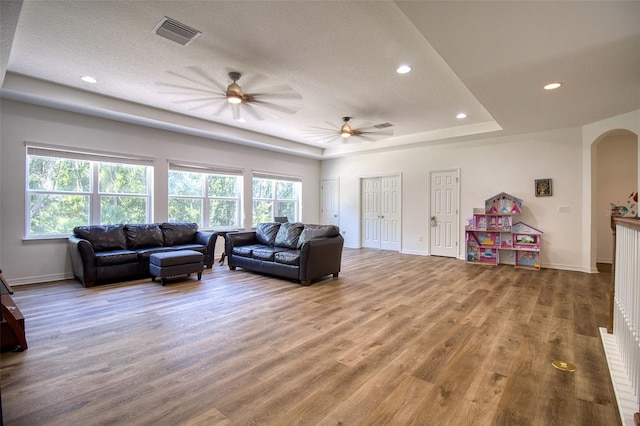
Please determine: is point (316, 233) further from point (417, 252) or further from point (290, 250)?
point (417, 252)

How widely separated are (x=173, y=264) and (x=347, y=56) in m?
3.76

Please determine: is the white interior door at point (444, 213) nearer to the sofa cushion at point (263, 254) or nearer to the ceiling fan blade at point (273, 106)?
the sofa cushion at point (263, 254)

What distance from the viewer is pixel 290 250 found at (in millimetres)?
5023

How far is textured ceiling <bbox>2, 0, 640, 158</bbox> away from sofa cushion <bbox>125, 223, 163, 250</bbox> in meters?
1.89

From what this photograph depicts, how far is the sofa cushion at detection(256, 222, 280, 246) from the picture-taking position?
5.64m

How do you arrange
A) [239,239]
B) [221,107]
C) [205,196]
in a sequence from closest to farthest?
1. [221,107]
2. [239,239]
3. [205,196]

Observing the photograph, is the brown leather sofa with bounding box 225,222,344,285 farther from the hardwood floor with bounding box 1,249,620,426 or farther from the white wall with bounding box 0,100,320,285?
the white wall with bounding box 0,100,320,285

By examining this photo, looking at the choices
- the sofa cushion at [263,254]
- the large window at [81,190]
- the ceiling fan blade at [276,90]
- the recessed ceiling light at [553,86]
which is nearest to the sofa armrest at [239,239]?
the sofa cushion at [263,254]

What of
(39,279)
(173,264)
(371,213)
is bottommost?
(39,279)

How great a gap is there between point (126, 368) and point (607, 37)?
4685mm

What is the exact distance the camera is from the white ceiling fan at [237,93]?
3.49 metres

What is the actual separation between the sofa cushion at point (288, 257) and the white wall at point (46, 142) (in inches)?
108

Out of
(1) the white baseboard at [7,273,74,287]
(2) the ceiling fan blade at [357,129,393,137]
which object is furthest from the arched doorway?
(1) the white baseboard at [7,273,74,287]

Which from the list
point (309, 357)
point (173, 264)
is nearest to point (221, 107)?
point (173, 264)
